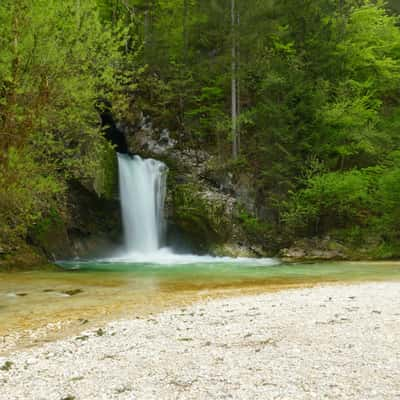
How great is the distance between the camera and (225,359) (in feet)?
15.0

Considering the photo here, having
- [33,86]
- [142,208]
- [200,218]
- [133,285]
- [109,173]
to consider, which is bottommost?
[133,285]

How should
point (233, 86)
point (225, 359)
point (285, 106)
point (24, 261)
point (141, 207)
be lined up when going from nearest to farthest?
point (225, 359) → point (24, 261) → point (285, 106) → point (141, 207) → point (233, 86)

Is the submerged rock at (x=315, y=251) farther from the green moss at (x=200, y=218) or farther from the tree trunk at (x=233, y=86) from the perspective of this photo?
the tree trunk at (x=233, y=86)

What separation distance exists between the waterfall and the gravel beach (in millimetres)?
15226

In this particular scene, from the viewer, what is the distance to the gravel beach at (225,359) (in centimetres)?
373

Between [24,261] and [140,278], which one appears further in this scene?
[24,261]

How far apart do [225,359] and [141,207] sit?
18.3 metres

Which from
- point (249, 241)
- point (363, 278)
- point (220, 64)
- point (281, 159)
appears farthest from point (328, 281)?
point (220, 64)

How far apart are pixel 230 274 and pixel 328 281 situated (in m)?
3.48

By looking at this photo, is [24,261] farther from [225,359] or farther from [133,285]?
[225,359]

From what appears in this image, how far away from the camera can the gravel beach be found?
3.73m

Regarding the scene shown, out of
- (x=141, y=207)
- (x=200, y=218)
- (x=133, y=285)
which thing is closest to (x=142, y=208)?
(x=141, y=207)

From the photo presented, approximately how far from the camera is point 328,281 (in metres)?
12.4

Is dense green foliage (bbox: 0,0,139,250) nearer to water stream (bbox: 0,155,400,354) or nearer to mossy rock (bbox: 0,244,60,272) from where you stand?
water stream (bbox: 0,155,400,354)
